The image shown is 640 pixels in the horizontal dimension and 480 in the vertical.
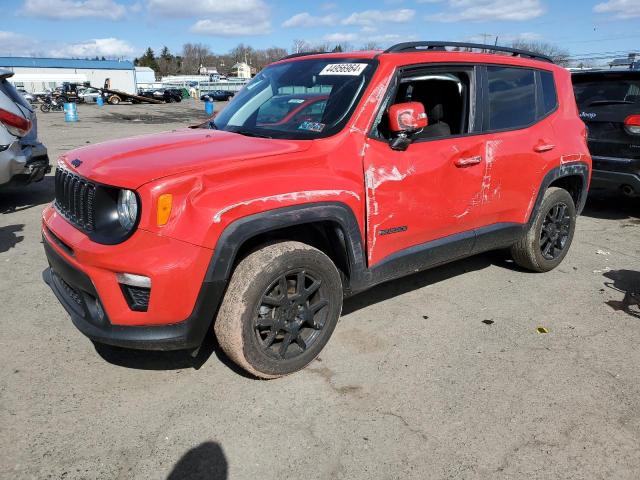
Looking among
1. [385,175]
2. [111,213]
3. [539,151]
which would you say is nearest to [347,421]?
[385,175]

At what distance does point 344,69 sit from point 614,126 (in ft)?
15.1

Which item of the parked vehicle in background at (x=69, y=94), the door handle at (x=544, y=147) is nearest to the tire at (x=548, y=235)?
the door handle at (x=544, y=147)

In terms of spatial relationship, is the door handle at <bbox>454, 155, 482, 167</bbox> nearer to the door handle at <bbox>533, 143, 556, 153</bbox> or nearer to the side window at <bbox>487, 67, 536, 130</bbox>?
the side window at <bbox>487, 67, 536, 130</bbox>

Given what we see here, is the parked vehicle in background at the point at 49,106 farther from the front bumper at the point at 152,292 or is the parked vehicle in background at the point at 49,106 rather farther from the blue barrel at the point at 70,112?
the front bumper at the point at 152,292

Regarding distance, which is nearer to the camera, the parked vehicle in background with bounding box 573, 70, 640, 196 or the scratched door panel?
the scratched door panel

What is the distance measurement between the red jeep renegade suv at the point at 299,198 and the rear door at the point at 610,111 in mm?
2452

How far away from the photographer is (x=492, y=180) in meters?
3.80

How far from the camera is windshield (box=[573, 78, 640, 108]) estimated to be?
6363mm

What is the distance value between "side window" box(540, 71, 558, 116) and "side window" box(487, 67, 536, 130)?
5.9 inches

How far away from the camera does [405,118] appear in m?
3.08

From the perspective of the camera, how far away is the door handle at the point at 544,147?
13.5 ft

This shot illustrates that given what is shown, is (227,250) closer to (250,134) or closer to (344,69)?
(250,134)

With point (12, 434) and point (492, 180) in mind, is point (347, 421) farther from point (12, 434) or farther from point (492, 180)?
point (492, 180)

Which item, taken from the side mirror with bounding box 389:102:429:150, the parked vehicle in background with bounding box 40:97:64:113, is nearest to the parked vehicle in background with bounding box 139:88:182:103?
the parked vehicle in background with bounding box 40:97:64:113
